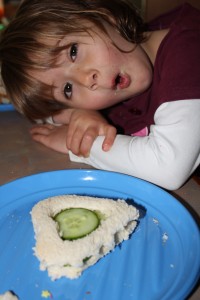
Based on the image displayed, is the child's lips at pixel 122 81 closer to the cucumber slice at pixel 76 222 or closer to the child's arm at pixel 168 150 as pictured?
the child's arm at pixel 168 150

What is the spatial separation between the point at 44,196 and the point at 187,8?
59cm

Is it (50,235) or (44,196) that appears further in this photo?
(44,196)

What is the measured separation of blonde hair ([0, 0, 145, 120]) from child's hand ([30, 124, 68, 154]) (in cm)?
6

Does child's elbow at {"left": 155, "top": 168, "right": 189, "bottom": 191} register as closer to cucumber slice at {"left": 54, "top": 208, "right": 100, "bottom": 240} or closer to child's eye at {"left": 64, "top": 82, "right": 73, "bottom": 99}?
cucumber slice at {"left": 54, "top": 208, "right": 100, "bottom": 240}

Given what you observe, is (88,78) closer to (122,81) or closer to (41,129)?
(122,81)

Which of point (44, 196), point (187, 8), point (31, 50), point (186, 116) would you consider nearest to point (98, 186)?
point (44, 196)

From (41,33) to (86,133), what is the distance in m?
0.25

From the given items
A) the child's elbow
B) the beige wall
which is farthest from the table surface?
the beige wall

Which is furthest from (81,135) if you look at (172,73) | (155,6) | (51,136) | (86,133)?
(155,6)

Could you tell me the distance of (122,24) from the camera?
82cm

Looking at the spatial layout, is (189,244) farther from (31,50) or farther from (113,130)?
(31,50)

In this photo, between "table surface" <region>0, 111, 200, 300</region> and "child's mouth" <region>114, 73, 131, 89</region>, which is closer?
"table surface" <region>0, 111, 200, 300</region>

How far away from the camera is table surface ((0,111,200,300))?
1.94 feet

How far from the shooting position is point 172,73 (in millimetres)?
671
